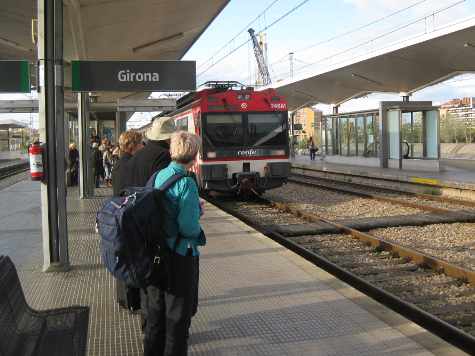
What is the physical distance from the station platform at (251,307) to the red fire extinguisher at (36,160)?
3.68ft

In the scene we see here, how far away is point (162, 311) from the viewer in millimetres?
3414

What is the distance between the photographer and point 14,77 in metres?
6.03

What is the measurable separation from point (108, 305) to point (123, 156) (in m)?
1.36

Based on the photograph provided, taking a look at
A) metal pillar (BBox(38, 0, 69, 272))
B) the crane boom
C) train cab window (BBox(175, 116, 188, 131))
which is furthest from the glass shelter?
the crane boom

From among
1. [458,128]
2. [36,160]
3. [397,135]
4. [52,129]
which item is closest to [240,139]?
[52,129]

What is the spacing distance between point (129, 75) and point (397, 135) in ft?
61.8

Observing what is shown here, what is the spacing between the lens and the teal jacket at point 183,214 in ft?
10.6

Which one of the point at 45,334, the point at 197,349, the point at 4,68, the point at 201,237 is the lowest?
the point at 197,349

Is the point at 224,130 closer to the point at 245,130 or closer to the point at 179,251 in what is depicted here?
the point at 245,130

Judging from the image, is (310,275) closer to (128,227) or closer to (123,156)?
(123,156)

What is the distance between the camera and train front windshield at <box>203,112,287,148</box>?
14.1 meters

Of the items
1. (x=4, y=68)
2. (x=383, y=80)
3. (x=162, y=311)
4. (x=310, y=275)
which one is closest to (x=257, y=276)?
(x=310, y=275)

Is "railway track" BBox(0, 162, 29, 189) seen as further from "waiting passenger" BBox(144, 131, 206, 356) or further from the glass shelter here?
"waiting passenger" BBox(144, 131, 206, 356)

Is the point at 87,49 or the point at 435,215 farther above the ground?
the point at 87,49
